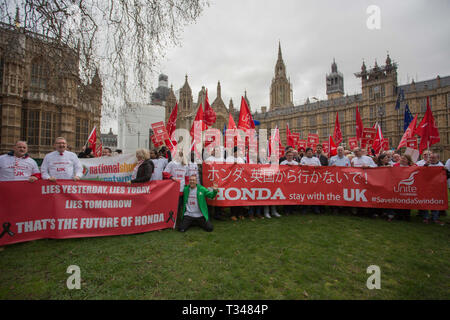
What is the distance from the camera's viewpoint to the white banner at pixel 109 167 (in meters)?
7.37

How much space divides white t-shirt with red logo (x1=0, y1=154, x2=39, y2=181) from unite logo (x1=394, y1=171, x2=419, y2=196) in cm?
1000

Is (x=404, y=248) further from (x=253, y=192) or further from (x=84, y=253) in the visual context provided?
(x=84, y=253)

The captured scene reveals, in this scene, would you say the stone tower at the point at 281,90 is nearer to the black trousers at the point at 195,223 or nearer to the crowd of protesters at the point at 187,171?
the crowd of protesters at the point at 187,171

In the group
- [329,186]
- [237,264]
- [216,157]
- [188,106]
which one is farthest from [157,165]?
[188,106]

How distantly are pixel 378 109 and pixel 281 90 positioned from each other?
3817 cm

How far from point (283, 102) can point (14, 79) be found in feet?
243

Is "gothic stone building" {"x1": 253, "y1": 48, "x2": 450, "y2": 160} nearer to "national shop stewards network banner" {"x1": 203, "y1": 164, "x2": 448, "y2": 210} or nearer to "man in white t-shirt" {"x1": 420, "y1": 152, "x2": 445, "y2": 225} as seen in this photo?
"man in white t-shirt" {"x1": 420, "y1": 152, "x2": 445, "y2": 225}

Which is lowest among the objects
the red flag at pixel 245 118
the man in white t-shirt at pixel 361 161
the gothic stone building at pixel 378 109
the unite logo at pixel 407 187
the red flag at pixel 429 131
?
the unite logo at pixel 407 187

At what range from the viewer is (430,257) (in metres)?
3.96

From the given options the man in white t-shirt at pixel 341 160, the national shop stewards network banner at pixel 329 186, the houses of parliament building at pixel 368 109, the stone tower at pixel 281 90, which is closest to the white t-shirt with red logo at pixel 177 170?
the national shop stewards network banner at pixel 329 186

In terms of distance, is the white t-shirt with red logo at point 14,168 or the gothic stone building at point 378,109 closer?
the white t-shirt with red logo at point 14,168

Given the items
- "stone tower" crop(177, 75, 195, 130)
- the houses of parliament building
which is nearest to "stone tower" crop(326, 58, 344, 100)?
the houses of parliament building

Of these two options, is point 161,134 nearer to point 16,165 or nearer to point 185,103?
point 16,165
